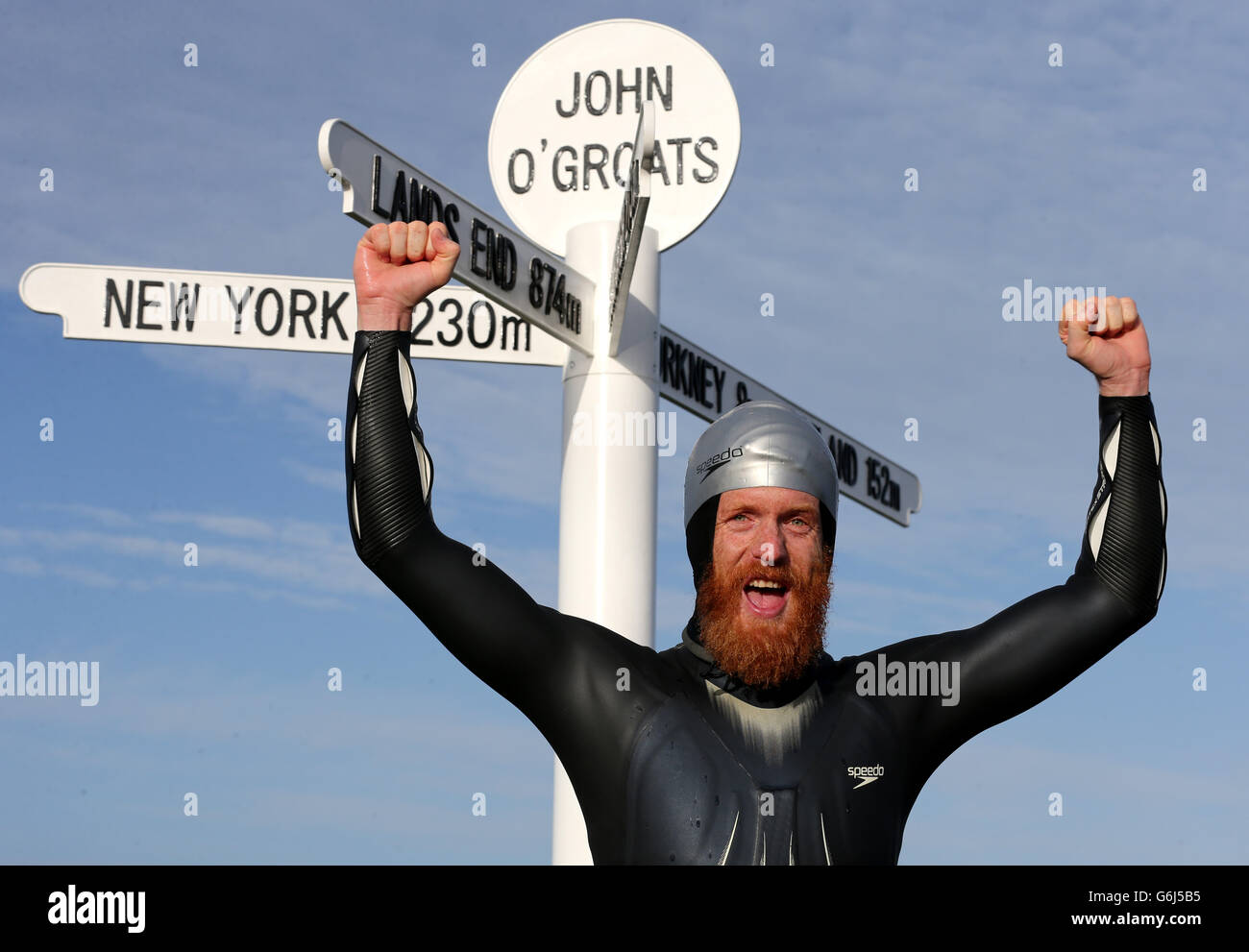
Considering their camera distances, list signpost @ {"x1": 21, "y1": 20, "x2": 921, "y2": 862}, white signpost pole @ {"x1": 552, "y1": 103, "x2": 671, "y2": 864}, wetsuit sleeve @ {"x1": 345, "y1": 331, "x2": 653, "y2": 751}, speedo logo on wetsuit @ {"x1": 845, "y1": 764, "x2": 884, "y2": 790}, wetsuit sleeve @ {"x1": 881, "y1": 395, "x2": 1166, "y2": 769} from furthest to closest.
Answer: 1. white signpost pole @ {"x1": 552, "y1": 103, "x2": 671, "y2": 864}
2. signpost @ {"x1": 21, "y1": 20, "x2": 921, "y2": 862}
3. wetsuit sleeve @ {"x1": 881, "y1": 395, "x2": 1166, "y2": 769}
4. speedo logo on wetsuit @ {"x1": 845, "y1": 764, "x2": 884, "y2": 790}
5. wetsuit sleeve @ {"x1": 345, "y1": 331, "x2": 653, "y2": 751}

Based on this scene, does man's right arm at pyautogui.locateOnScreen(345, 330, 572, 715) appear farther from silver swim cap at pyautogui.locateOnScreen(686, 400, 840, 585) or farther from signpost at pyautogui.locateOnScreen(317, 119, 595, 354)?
signpost at pyautogui.locateOnScreen(317, 119, 595, 354)

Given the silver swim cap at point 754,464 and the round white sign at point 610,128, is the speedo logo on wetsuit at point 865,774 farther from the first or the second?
the round white sign at point 610,128

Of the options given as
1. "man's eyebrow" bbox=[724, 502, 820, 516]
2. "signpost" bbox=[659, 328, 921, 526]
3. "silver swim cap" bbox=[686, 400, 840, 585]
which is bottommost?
"man's eyebrow" bbox=[724, 502, 820, 516]

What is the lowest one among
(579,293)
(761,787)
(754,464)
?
(761,787)

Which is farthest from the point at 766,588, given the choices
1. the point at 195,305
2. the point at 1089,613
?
the point at 195,305

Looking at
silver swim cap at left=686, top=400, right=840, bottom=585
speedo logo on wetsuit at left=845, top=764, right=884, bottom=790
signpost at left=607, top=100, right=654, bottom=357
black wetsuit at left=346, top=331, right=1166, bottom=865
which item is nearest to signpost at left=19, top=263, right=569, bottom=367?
signpost at left=607, top=100, right=654, bottom=357

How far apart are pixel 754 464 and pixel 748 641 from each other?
41cm

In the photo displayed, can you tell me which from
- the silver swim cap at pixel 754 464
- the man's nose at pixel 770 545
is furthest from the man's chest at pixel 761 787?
the silver swim cap at pixel 754 464

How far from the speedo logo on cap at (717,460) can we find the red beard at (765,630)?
0.87ft

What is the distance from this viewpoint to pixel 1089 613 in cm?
336

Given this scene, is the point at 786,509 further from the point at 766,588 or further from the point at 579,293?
the point at 579,293

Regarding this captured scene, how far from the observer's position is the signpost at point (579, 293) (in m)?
5.71

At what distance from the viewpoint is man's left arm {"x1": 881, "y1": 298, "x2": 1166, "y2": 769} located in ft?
11.0
